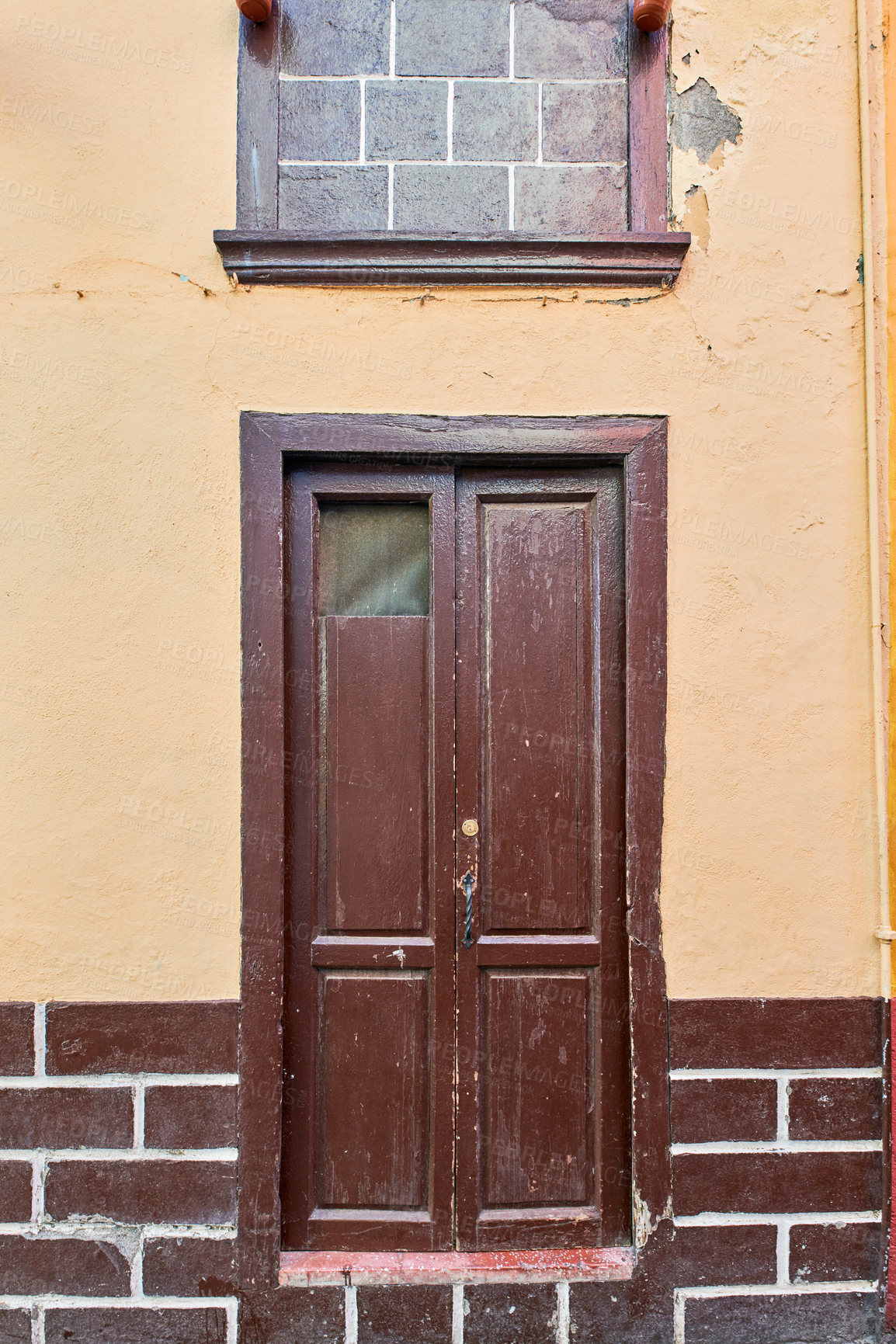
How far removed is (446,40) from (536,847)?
2678 mm

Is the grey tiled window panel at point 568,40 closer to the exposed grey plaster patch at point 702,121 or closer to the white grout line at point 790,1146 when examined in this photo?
the exposed grey plaster patch at point 702,121

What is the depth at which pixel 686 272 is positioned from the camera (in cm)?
255

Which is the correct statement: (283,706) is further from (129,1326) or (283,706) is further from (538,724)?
(129,1326)

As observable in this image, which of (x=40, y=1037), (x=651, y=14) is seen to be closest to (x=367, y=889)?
(x=40, y=1037)

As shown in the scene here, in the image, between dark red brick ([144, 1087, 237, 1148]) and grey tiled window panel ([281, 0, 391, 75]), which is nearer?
dark red brick ([144, 1087, 237, 1148])

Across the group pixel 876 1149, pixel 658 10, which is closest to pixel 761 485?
pixel 658 10

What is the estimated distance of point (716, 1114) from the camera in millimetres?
2445

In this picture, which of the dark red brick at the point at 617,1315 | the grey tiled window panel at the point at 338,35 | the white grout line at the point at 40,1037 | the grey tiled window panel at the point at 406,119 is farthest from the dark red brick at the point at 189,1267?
the grey tiled window panel at the point at 338,35

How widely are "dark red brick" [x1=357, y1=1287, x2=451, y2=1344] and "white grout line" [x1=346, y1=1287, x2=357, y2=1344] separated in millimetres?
10

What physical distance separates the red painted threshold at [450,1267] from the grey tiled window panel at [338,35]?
3.81 meters

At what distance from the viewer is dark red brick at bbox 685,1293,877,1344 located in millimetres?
2412

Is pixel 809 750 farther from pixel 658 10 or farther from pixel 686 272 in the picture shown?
pixel 658 10

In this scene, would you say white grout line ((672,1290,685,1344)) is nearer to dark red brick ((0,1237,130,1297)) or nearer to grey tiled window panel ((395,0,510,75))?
dark red brick ((0,1237,130,1297))

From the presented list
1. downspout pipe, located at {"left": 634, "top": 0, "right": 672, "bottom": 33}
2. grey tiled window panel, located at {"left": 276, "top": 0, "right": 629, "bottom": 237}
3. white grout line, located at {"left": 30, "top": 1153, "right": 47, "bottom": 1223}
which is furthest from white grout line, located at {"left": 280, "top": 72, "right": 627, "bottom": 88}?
white grout line, located at {"left": 30, "top": 1153, "right": 47, "bottom": 1223}
